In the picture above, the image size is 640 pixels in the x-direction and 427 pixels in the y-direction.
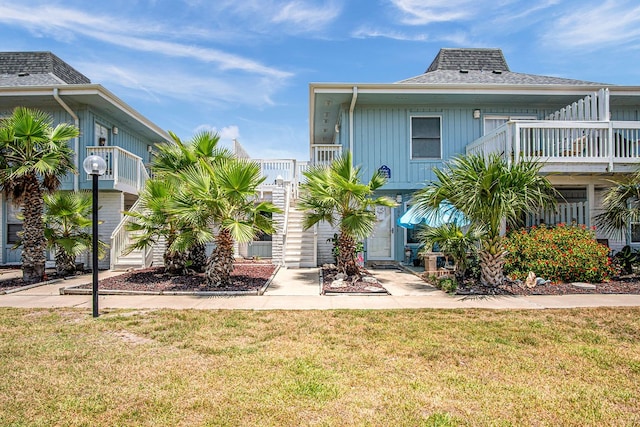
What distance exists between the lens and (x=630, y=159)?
9.68 metres

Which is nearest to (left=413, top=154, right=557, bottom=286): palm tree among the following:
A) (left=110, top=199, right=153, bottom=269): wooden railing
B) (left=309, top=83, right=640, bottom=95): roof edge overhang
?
(left=309, top=83, right=640, bottom=95): roof edge overhang

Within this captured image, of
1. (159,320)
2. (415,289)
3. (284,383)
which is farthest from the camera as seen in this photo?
(415,289)

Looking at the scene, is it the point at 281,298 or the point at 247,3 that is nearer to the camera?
the point at 281,298

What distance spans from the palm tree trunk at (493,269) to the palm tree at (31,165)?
34.2 ft

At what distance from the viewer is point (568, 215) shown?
36.1 ft

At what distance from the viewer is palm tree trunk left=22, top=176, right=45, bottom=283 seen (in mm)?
9172

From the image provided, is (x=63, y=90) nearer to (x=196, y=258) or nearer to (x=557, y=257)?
(x=196, y=258)

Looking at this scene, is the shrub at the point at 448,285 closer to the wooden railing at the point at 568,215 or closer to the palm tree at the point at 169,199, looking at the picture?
the wooden railing at the point at 568,215

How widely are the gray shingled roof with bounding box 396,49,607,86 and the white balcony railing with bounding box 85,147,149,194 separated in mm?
10239

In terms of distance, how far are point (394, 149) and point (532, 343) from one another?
9.05 metres

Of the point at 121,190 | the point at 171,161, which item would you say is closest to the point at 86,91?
the point at 121,190

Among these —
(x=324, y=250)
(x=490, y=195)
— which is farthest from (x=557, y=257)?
(x=324, y=250)

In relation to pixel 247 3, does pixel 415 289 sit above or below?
below

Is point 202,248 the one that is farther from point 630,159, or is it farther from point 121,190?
point 630,159
